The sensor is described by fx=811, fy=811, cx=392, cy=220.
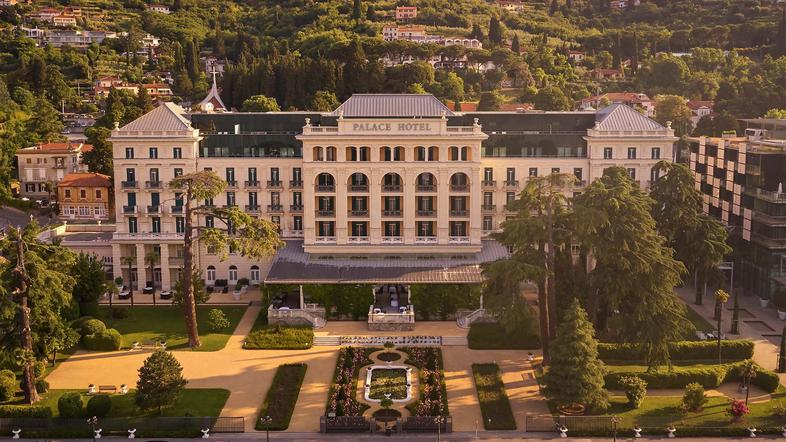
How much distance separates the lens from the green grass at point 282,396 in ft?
183

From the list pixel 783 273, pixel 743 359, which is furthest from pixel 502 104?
pixel 743 359

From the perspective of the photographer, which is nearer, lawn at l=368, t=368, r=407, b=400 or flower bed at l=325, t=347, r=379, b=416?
flower bed at l=325, t=347, r=379, b=416

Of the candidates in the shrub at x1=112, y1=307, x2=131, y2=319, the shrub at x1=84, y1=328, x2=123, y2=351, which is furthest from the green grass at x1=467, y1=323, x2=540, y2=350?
the shrub at x1=112, y1=307, x2=131, y2=319

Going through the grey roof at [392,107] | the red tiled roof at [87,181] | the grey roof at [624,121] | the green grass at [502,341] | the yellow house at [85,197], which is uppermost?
the grey roof at [392,107]

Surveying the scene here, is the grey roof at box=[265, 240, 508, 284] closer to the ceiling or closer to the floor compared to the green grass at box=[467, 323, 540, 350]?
closer to the ceiling

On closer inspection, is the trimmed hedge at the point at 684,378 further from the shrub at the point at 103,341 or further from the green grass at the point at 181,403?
the shrub at the point at 103,341

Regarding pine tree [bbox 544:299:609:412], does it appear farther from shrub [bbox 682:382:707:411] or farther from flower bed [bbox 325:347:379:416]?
flower bed [bbox 325:347:379:416]

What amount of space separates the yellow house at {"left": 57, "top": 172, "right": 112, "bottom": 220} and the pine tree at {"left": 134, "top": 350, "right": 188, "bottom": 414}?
210ft

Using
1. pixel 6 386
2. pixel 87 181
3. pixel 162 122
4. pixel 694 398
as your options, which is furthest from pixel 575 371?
pixel 87 181

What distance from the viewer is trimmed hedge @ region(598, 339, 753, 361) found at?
66875 millimetres

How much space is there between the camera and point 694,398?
5653 centimetres

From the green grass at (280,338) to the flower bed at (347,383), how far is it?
13.1 feet

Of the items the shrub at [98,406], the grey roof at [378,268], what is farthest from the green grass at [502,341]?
the shrub at [98,406]

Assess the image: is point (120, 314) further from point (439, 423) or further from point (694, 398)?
point (694, 398)
